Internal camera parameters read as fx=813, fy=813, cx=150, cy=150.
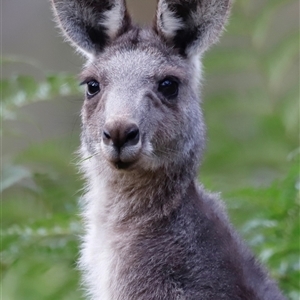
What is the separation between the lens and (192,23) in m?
5.39

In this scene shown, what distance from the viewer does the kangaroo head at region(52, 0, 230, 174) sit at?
4758 mm

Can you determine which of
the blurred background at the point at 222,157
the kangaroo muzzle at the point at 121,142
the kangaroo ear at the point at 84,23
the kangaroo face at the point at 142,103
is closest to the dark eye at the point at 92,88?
the kangaroo face at the point at 142,103

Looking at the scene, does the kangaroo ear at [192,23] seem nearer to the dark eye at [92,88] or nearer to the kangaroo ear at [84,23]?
the kangaroo ear at [84,23]

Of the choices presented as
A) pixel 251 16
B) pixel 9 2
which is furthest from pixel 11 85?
pixel 9 2

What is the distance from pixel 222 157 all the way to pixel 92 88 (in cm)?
341

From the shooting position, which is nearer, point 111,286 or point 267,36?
point 111,286

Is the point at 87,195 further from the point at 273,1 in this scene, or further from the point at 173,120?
the point at 273,1

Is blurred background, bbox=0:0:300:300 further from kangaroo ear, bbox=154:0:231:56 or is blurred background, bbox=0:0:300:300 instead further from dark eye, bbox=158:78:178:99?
dark eye, bbox=158:78:178:99

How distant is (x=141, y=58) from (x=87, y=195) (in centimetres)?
106

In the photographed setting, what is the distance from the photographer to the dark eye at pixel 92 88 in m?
5.17

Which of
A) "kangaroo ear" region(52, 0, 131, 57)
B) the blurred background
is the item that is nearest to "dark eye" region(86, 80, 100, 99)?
"kangaroo ear" region(52, 0, 131, 57)

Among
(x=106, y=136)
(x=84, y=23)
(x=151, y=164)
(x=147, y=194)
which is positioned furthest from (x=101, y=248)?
(x=84, y=23)

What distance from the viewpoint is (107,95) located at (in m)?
4.94

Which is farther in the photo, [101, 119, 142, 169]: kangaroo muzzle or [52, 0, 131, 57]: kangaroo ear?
[52, 0, 131, 57]: kangaroo ear
